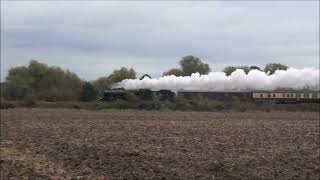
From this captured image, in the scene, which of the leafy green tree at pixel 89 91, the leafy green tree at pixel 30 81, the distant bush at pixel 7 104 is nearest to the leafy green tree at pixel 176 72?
the leafy green tree at pixel 89 91

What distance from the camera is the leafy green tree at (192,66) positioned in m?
26.0

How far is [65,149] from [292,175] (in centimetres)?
964

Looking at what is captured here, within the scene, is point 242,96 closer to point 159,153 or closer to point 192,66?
point 192,66

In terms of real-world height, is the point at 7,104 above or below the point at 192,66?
below

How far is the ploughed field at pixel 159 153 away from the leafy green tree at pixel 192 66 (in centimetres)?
315

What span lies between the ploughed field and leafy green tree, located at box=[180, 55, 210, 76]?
10.3ft

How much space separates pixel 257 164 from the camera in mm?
20734

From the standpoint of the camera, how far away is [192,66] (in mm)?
27344

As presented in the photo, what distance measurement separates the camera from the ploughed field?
18875mm

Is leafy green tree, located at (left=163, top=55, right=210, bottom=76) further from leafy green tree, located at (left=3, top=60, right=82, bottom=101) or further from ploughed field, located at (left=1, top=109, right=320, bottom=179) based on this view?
leafy green tree, located at (left=3, top=60, right=82, bottom=101)

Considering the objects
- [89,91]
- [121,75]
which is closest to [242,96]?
[121,75]

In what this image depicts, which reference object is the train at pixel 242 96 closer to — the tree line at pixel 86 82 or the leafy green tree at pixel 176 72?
the tree line at pixel 86 82

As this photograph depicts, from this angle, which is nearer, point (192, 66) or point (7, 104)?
point (192, 66)

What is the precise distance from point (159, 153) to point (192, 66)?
554 centimetres
